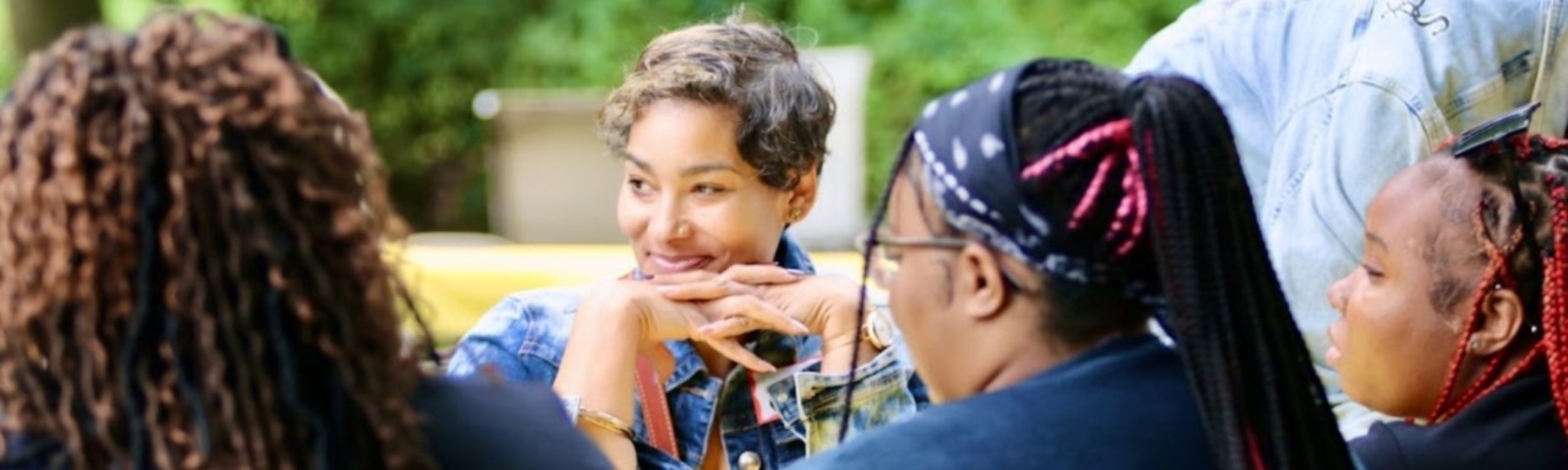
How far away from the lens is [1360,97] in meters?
3.26

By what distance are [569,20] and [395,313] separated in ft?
33.9

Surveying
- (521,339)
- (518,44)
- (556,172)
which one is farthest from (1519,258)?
(518,44)

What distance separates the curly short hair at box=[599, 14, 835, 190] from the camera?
2.92 meters

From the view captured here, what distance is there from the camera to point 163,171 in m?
1.67

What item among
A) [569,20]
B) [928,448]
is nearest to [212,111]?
[928,448]

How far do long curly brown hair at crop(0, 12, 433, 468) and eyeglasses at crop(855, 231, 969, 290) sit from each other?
63 cm

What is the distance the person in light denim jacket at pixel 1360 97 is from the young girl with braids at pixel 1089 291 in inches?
45.3

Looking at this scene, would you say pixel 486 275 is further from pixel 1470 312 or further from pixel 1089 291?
pixel 1089 291

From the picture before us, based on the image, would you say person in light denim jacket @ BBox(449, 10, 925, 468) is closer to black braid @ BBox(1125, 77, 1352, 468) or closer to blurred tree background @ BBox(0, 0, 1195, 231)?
black braid @ BBox(1125, 77, 1352, 468)

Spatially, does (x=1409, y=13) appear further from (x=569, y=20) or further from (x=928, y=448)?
(x=569, y=20)

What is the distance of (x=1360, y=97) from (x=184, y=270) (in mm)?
2174

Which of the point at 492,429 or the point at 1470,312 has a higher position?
the point at 492,429

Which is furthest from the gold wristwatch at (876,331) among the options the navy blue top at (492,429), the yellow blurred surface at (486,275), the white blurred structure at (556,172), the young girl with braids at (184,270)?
the white blurred structure at (556,172)

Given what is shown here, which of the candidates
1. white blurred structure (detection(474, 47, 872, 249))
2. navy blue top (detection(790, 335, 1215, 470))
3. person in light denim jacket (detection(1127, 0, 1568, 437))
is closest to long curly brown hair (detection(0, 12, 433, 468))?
navy blue top (detection(790, 335, 1215, 470))
